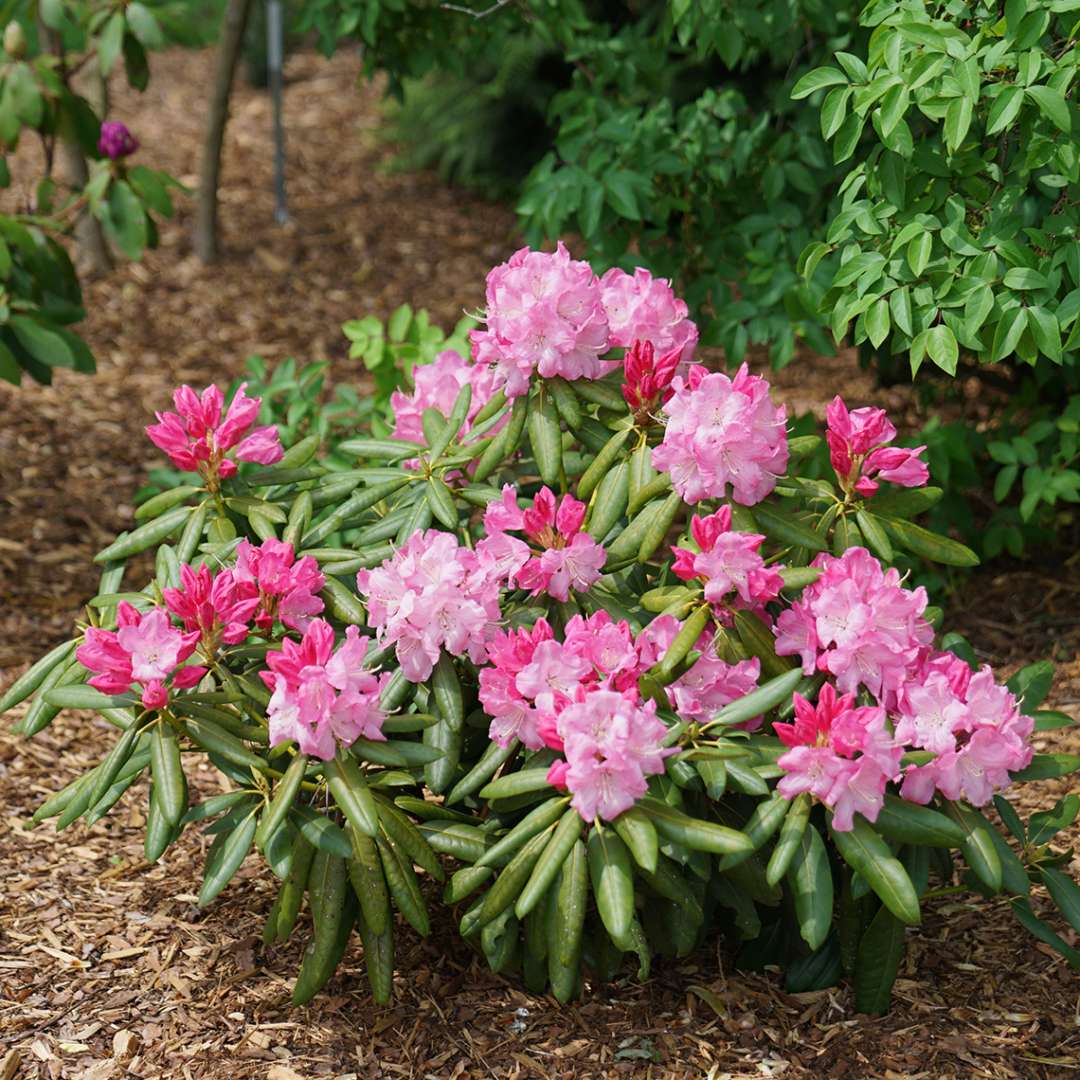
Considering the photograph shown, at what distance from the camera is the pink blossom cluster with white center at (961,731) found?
2.10 m

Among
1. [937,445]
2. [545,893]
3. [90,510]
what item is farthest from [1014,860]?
[90,510]

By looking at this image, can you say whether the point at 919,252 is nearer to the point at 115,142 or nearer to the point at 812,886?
the point at 812,886

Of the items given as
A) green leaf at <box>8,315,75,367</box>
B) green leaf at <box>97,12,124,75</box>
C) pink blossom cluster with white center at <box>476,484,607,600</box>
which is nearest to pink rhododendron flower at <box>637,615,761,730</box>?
pink blossom cluster with white center at <box>476,484,607,600</box>

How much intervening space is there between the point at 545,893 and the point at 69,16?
3.24m

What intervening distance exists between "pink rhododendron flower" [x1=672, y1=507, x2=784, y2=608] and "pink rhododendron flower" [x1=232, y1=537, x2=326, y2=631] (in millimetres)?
596

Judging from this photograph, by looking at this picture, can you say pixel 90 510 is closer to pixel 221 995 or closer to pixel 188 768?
pixel 188 768

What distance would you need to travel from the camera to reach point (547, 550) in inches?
88.7

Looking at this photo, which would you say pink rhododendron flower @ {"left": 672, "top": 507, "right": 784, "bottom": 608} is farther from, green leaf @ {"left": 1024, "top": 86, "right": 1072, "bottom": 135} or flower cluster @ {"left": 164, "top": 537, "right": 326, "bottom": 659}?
green leaf @ {"left": 1024, "top": 86, "right": 1072, "bottom": 135}

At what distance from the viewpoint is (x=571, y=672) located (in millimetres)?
2088

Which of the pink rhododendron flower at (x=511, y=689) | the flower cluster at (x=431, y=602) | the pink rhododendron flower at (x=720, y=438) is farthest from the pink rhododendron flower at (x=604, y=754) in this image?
the pink rhododendron flower at (x=720, y=438)

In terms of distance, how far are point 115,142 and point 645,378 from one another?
6.87 ft

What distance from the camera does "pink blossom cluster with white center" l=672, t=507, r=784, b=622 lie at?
2121 mm

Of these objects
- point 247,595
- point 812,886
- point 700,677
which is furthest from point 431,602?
point 812,886

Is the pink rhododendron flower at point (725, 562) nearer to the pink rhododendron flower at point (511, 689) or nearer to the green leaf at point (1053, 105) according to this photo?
the pink rhododendron flower at point (511, 689)
